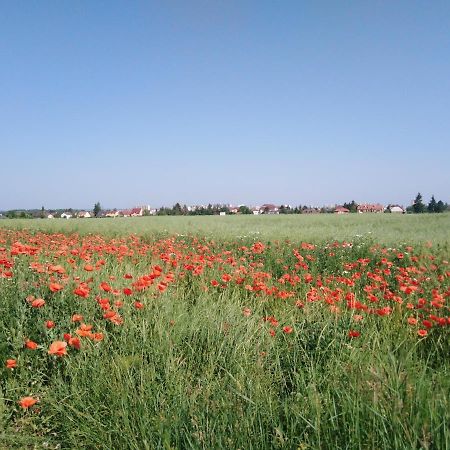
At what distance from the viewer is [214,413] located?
6.57 ft

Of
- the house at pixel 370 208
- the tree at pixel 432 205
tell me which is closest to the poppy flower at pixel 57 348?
the tree at pixel 432 205

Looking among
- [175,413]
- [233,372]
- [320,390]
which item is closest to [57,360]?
[175,413]

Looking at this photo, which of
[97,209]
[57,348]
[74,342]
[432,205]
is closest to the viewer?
[57,348]

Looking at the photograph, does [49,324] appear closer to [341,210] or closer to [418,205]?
[418,205]

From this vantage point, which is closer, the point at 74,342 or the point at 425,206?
the point at 74,342

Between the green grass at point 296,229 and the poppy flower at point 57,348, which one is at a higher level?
the green grass at point 296,229

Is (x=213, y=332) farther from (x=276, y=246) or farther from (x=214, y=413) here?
(x=276, y=246)

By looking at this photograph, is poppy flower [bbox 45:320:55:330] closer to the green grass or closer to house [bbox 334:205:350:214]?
the green grass

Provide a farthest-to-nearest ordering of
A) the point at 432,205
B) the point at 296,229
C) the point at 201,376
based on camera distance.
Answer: the point at 432,205
the point at 296,229
the point at 201,376

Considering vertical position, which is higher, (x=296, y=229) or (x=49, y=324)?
(x=296, y=229)

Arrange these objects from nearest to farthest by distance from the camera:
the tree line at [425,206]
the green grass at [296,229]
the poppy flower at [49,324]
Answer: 1. the poppy flower at [49,324]
2. the green grass at [296,229]
3. the tree line at [425,206]

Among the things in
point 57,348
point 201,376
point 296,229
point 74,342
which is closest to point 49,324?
point 74,342

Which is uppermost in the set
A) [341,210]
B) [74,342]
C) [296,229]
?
[341,210]

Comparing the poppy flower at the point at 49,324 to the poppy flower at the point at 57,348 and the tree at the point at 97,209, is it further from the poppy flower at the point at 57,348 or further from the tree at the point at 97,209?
the tree at the point at 97,209
